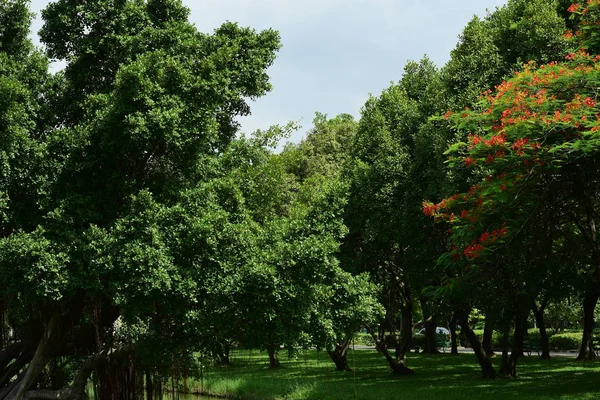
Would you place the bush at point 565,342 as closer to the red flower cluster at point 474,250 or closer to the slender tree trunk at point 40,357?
the red flower cluster at point 474,250

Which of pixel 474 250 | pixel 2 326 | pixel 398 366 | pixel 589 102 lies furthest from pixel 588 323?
pixel 2 326

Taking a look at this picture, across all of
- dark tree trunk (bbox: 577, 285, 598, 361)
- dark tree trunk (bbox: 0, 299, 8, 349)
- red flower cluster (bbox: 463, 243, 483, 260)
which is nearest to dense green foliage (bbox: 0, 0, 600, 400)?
red flower cluster (bbox: 463, 243, 483, 260)

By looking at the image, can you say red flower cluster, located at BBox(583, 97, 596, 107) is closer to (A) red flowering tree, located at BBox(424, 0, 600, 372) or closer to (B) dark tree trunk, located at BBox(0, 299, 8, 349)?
(A) red flowering tree, located at BBox(424, 0, 600, 372)

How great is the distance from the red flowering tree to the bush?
84.8ft

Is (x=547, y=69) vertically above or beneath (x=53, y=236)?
above

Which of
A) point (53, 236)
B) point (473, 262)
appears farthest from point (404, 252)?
point (53, 236)

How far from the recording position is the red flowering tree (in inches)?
526

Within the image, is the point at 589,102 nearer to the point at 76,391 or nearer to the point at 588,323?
the point at 76,391

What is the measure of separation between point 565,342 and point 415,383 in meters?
21.4

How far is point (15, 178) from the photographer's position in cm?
1468

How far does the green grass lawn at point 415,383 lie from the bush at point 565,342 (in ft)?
31.1

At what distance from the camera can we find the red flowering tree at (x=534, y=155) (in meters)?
13.4

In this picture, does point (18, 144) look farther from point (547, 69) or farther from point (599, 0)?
point (599, 0)

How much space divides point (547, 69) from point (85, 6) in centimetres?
1130
